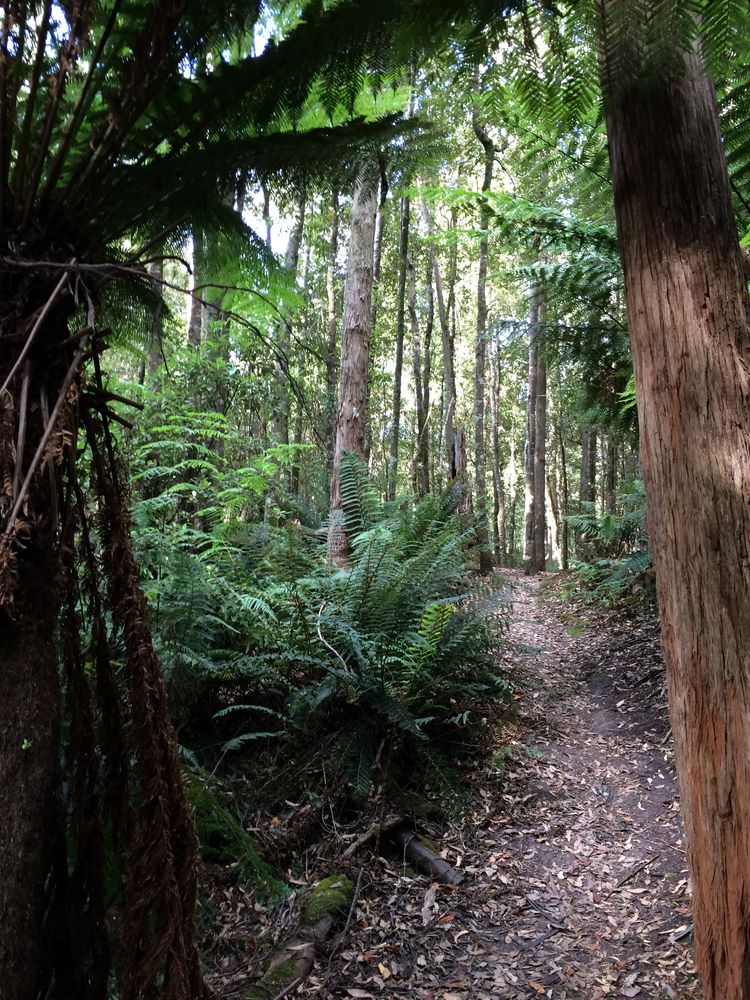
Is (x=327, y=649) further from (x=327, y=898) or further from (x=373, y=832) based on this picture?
(x=327, y=898)

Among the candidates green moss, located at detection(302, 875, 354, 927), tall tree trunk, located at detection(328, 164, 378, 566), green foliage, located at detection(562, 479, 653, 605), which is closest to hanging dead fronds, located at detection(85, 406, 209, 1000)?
green moss, located at detection(302, 875, 354, 927)

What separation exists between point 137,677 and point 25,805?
31cm

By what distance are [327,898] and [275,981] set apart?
551mm

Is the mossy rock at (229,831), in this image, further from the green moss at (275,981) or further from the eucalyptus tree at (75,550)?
the eucalyptus tree at (75,550)

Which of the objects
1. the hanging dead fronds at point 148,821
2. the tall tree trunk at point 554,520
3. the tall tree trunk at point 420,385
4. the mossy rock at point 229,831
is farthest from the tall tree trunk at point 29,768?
the tall tree trunk at point 554,520

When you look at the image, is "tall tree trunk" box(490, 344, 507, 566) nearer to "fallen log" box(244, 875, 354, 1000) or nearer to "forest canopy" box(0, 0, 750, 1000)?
"forest canopy" box(0, 0, 750, 1000)

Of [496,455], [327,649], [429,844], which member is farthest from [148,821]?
[496,455]

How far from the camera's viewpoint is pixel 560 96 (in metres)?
2.05

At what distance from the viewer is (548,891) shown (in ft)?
11.1

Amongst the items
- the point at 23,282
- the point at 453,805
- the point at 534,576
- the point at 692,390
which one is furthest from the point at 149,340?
the point at 534,576

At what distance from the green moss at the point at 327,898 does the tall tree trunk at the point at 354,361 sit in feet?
11.1

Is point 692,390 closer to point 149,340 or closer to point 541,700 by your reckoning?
point 149,340

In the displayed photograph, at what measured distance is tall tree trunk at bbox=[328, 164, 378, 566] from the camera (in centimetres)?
648

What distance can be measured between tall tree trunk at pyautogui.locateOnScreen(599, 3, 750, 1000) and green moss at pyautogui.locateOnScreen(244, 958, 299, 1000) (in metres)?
1.66
